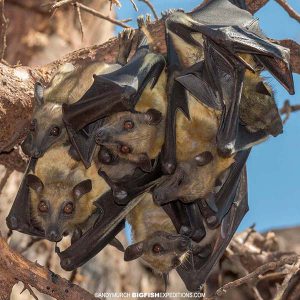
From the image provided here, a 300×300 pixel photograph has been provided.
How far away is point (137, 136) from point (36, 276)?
755 mm

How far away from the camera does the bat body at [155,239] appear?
3262 millimetres

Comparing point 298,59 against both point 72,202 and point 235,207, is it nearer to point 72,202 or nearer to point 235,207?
point 235,207

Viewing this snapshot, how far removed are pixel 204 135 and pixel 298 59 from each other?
967 mm

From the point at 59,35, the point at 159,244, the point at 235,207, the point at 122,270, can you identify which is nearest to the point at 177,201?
the point at 159,244

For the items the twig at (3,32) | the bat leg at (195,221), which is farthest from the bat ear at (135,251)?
the twig at (3,32)

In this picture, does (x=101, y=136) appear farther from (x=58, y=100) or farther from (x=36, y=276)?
(x=36, y=276)

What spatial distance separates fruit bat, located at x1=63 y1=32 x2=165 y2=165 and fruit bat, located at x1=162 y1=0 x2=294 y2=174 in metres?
0.12

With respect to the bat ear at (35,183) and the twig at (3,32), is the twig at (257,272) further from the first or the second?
the twig at (3,32)

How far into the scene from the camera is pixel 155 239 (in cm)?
→ 331

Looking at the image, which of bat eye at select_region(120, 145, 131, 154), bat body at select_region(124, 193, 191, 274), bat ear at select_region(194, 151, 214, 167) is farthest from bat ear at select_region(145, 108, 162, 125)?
bat body at select_region(124, 193, 191, 274)

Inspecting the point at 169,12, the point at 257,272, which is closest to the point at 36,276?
the point at 257,272

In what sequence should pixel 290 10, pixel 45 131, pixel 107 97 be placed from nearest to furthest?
pixel 107 97
pixel 45 131
pixel 290 10

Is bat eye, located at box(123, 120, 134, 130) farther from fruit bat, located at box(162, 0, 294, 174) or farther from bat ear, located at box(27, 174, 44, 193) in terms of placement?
bat ear, located at box(27, 174, 44, 193)

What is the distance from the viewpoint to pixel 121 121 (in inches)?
127
